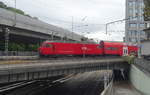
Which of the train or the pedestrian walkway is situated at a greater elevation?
the train

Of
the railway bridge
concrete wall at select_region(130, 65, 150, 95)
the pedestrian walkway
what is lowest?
the pedestrian walkway

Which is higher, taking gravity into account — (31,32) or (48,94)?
(31,32)

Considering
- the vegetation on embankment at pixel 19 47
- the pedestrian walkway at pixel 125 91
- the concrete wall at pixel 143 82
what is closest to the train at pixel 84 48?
the pedestrian walkway at pixel 125 91

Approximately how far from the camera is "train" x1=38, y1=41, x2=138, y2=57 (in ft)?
115

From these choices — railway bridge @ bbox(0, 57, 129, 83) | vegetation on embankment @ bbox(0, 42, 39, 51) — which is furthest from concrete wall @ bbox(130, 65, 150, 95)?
vegetation on embankment @ bbox(0, 42, 39, 51)

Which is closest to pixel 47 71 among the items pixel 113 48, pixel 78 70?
pixel 78 70

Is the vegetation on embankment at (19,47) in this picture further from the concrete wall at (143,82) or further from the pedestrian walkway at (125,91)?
the concrete wall at (143,82)

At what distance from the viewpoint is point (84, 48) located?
41.4 m

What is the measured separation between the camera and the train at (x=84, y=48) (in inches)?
1374

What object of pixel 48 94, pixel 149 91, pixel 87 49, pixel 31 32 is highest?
pixel 31 32

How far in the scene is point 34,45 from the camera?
237 ft

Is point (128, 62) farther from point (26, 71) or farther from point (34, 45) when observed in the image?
point (34, 45)

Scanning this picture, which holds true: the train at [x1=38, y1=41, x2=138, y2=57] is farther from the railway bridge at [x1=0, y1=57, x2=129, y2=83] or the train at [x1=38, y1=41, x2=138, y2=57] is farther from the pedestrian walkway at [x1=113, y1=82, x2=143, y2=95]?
the pedestrian walkway at [x1=113, y1=82, x2=143, y2=95]

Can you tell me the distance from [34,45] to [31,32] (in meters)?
19.1
